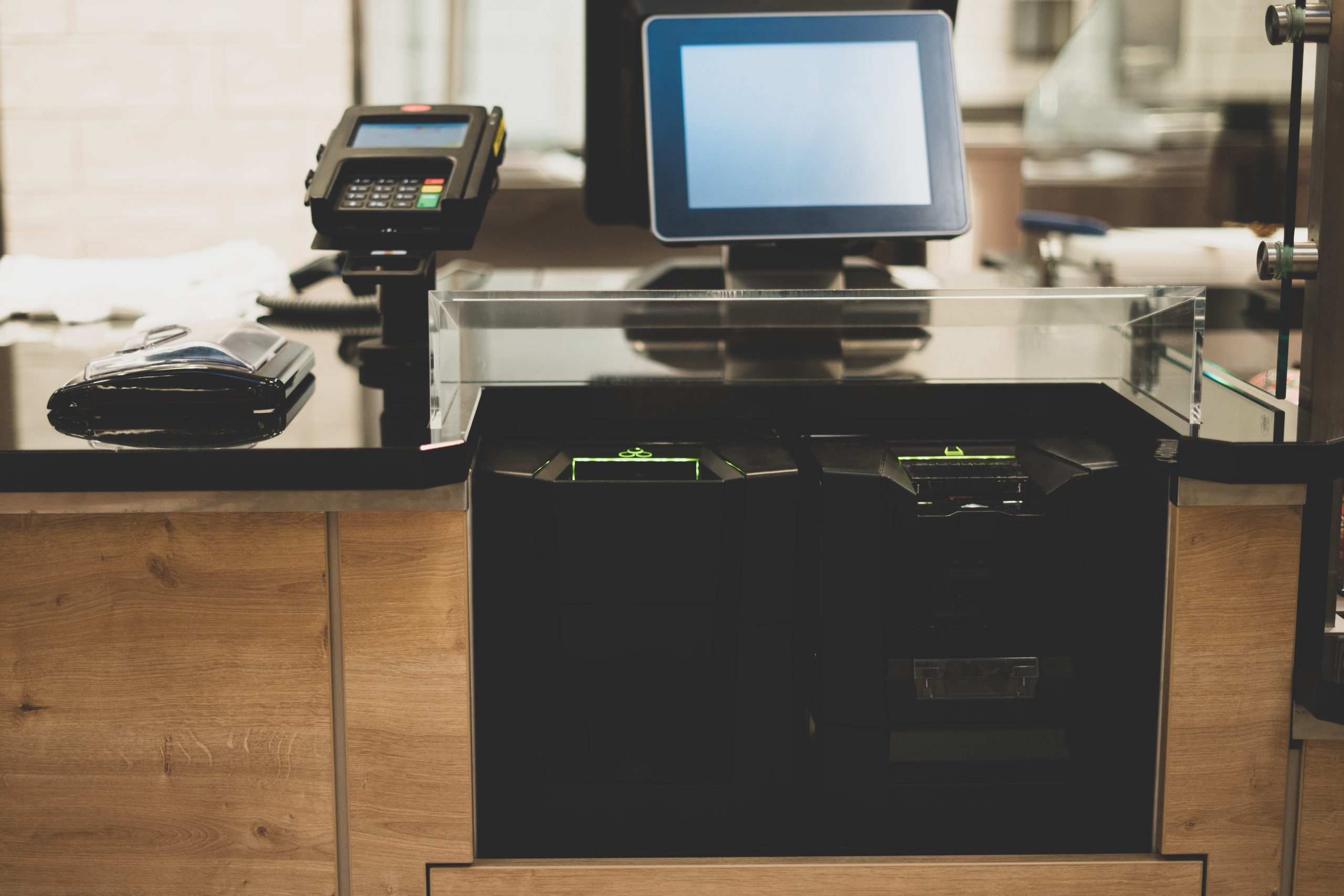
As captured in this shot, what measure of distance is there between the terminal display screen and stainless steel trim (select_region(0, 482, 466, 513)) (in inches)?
22.3

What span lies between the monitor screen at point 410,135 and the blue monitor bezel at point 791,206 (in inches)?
9.4

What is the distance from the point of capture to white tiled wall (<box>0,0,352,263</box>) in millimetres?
2840

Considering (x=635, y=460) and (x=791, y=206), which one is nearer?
(x=635, y=460)

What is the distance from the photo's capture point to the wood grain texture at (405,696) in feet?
3.61

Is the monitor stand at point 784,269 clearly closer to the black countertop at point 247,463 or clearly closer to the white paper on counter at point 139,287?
the black countertop at point 247,463

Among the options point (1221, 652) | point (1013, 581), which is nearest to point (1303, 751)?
point (1221, 652)

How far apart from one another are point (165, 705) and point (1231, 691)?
102 centimetres

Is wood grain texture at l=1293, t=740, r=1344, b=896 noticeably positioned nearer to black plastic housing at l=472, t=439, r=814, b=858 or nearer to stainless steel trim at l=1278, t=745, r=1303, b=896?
stainless steel trim at l=1278, t=745, r=1303, b=896

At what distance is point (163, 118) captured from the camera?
9.45ft

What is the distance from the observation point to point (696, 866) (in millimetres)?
1171

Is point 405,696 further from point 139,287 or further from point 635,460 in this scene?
point 139,287

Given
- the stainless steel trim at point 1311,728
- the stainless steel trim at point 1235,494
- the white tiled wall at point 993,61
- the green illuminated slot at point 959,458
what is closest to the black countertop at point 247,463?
the green illuminated slot at point 959,458

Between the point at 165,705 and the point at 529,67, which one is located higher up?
the point at 529,67

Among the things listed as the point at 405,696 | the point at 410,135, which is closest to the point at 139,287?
the point at 410,135
